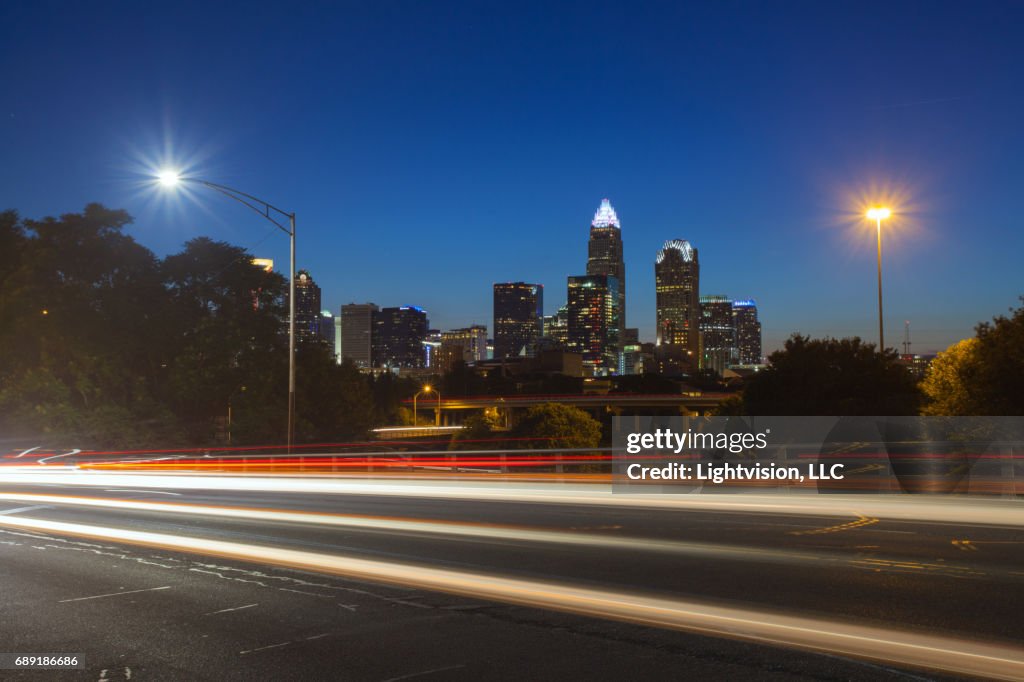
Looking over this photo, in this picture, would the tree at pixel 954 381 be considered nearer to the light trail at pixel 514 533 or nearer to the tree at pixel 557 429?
the light trail at pixel 514 533

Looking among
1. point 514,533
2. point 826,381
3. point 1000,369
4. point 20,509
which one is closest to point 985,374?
point 1000,369

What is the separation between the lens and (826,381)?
111 ft

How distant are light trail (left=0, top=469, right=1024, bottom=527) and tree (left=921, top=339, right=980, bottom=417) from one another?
7.07m

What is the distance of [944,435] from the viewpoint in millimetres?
22375

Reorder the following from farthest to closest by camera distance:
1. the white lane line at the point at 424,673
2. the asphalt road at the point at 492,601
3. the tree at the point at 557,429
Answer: the tree at the point at 557,429 < the asphalt road at the point at 492,601 < the white lane line at the point at 424,673

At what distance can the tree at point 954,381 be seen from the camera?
23.2 metres

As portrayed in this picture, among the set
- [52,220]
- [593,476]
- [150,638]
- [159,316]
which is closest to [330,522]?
[150,638]

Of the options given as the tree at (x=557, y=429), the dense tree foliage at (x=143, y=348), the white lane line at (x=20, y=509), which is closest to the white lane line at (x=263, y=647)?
the white lane line at (x=20, y=509)

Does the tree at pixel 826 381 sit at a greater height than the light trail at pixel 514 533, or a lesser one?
greater

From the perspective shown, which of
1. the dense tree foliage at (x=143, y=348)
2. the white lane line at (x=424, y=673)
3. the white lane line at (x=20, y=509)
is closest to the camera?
the white lane line at (x=424, y=673)

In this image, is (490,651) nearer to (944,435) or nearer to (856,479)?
(856,479)

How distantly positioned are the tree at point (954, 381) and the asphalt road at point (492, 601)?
980 cm

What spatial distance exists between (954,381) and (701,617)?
19788mm

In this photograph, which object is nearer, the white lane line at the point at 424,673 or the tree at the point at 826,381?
the white lane line at the point at 424,673
